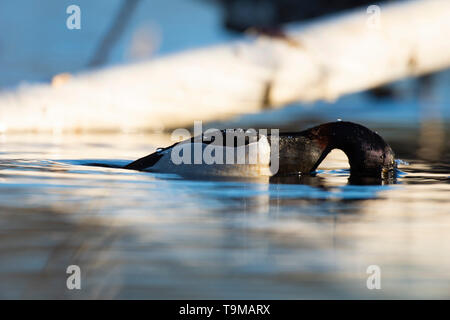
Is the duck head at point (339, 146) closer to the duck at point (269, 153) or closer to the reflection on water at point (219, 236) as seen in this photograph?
the duck at point (269, 153)

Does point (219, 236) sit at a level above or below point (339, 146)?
below

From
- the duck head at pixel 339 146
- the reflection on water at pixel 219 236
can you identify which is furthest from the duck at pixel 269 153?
the reflection on water at pixel 219 236

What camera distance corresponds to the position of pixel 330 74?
6258mm

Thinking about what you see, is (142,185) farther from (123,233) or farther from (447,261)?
(447,261)

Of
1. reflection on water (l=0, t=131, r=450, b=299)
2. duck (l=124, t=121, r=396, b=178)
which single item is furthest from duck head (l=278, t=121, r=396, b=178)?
reflection on water (l=0, t=131, r=450, b=299)

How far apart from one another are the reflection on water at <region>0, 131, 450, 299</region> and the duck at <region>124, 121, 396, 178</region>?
148mm

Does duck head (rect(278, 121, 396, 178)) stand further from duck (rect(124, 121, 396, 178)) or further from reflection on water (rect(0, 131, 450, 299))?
reflection on water (rect(0, 131, 450, 299))

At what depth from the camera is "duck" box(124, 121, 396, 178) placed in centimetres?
390

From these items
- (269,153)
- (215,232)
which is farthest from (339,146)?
(215,232)

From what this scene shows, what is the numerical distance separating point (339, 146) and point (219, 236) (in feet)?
6.01

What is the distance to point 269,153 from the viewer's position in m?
4.00

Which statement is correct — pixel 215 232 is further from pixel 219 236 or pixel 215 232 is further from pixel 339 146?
pixel 339 146

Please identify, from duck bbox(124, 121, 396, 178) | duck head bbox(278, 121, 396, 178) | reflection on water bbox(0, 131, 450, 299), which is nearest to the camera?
reflection on water bbox(0, 131, 450, 299)

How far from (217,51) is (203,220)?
338 cm
